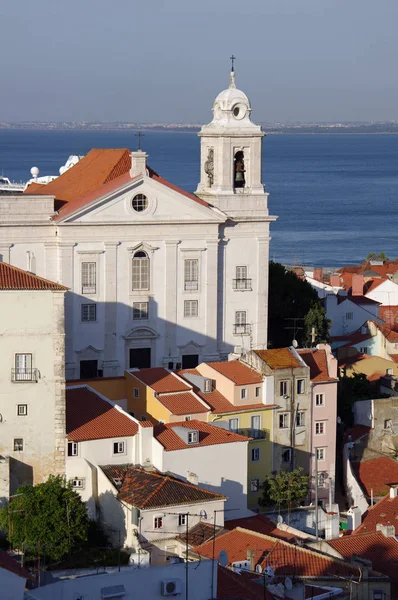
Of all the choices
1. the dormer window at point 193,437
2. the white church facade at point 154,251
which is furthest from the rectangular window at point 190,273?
the dormer window at point 193,437

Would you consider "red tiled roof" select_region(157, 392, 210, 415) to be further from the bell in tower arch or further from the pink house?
the bell in tower arch

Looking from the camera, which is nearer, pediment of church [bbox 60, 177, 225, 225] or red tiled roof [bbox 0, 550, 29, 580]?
red tiled roof [bbox 0, 550, 29, 580]

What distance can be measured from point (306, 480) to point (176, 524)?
6.14 m

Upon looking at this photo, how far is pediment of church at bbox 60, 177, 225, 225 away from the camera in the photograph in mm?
40281

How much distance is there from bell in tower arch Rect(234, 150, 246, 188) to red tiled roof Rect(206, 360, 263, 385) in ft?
26.2

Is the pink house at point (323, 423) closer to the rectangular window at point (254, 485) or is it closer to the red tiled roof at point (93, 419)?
the rectangular window at point (254, 485)

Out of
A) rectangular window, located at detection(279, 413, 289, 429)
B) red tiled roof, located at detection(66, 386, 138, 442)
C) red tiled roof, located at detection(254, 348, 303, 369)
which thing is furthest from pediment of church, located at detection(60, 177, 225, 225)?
rectangular window, located at detection(279, 413, 289, 429)

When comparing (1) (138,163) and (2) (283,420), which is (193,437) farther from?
(1) (138,163)

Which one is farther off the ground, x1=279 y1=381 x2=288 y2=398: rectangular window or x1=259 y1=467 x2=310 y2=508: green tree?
x1=279 y1=381 x2=288 y2=398: rectangular window

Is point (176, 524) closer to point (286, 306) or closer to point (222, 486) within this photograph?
point (222, 486)

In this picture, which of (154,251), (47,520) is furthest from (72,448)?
(154,251)

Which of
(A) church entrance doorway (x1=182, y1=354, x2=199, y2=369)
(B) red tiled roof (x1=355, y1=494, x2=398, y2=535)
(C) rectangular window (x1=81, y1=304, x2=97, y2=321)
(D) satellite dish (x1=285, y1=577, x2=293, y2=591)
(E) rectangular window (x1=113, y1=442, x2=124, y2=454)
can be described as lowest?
(B) red tiled roof (x1=355, y1=494, x2=398, y2=535)

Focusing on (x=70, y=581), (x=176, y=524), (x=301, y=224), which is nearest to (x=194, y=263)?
(x=176, y=524)

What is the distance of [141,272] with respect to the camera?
41.3 m
